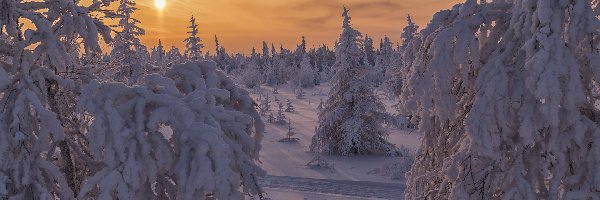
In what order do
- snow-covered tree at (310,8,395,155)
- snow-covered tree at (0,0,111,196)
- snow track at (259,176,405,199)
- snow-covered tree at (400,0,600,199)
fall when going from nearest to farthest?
snow-covered tree at (0,0,111,196)
snow-covered tree at (400,0,600,199)
snow track at (259,176,405,199)
snow-covered tree at (310,8,395,155)

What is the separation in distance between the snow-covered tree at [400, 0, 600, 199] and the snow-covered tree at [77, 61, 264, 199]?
7.47ft

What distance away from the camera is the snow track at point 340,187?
51.5ft

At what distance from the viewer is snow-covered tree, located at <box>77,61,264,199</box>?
360 cm

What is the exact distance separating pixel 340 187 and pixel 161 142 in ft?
42.8

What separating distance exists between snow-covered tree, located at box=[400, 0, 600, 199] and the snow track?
10071 millimetres

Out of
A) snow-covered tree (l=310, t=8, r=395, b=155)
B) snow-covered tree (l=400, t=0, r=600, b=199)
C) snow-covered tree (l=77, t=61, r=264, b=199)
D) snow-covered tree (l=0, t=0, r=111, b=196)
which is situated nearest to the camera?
snow-covered tree (l=77, t=61, r=264, b=199)

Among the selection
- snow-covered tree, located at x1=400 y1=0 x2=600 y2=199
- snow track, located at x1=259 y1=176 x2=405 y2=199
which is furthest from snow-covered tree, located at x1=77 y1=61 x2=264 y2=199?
snow track, located at x1=259 y1=176 x2=405 y2=199

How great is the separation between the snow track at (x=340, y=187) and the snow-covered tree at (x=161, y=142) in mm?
11951

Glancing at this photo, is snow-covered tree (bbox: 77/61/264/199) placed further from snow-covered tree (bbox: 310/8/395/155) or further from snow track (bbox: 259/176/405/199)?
snow-covered tree (bbox: 310/8/395/155)

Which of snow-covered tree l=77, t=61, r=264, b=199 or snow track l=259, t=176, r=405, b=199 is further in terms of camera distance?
snow track l=259, t=176, r=405, b=199

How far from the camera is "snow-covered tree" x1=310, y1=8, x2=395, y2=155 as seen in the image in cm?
2111

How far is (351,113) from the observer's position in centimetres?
2186

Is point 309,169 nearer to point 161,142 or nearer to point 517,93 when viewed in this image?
point 517,93

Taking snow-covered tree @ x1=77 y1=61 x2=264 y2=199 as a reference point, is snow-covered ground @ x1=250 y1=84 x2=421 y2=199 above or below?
below
